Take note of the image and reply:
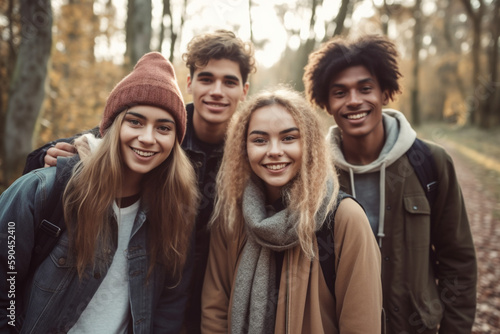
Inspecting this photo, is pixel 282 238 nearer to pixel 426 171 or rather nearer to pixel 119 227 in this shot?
pixel 119 227

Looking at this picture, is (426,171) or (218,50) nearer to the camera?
(426,171)

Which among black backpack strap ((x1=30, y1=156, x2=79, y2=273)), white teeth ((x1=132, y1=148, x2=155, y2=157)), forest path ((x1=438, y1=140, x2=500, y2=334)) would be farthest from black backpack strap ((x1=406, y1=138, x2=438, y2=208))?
forest path ((x1=438, y1=140, x2=500, y2=334))

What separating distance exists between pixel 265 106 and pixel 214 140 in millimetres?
793

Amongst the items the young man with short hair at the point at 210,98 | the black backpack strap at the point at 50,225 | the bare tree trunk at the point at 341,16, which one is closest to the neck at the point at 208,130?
the young man with short hair at the point at 210,98

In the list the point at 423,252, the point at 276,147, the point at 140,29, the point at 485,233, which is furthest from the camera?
the point at 485,233

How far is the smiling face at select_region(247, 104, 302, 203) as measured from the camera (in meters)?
2.07

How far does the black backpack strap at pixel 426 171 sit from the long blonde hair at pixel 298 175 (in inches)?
24.7

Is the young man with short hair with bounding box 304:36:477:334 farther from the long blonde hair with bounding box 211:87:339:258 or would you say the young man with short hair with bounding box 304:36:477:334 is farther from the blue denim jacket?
the blue denim jacket

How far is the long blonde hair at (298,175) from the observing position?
1.91 meters

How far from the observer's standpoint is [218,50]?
279 cm

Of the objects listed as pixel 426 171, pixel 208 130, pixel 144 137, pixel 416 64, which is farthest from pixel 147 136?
pixel 416 64

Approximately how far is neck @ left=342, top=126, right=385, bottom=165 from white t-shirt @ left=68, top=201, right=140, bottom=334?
1.73 meters

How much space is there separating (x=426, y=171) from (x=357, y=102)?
71cm

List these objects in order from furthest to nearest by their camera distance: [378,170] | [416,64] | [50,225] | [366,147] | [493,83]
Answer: [416,64], [493,83], [366,147], [378,170], [50,225]
